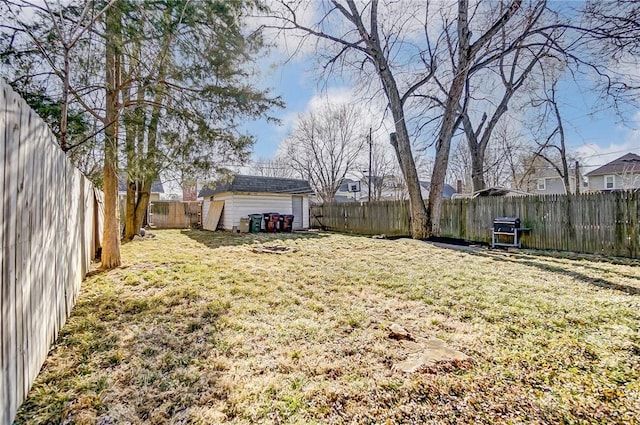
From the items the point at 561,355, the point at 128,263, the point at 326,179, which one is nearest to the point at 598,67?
the point at 561,355

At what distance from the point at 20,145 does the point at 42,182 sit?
0.61m

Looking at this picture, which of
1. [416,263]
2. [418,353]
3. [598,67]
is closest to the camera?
[418,353]

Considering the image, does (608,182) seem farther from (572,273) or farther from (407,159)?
(572,273)

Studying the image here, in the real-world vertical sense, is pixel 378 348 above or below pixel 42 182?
below

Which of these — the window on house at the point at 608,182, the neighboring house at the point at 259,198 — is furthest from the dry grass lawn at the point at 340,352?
the window on house at the point at 608,182

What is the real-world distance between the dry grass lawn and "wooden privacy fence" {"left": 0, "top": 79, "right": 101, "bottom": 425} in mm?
228

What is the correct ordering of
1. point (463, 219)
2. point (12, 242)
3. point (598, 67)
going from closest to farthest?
1. point (12, 242)
2. point (598, 67)
3. point (463, 219)

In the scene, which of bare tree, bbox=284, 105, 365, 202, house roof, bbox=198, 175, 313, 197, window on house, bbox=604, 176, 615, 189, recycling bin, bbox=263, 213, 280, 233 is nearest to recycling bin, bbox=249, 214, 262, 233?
recycling bin, bbox=263, 213, 280, 233

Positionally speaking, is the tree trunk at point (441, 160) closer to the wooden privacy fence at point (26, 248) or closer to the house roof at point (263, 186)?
the house roof at point (263, 186)

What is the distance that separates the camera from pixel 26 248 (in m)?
1.80

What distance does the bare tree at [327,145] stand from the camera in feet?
70.6

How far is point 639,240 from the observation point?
6.51 m

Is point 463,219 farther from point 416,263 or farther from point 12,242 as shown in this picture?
point 12,242

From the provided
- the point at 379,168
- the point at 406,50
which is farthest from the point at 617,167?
the point at 406,50
